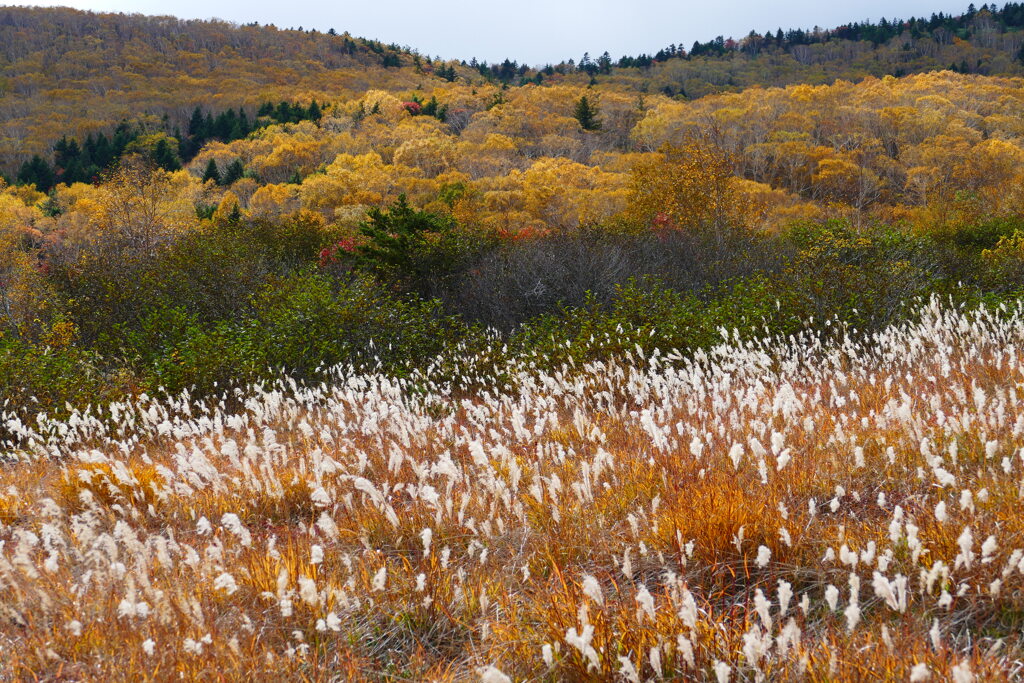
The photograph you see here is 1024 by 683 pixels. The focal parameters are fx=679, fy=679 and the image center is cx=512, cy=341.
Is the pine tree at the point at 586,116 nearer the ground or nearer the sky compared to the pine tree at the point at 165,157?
nearer the sky

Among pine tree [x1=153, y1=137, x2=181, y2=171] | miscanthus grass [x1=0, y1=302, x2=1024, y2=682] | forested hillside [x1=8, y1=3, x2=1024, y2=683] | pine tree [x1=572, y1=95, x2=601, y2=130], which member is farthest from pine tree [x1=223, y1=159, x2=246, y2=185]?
miscanthus grass [x1=0, y1=302, x2=1024, y2=682]

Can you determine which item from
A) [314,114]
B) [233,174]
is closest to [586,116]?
[233,174]

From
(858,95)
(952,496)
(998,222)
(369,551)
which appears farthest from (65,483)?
(858,95)

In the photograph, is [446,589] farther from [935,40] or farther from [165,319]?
[935,40]

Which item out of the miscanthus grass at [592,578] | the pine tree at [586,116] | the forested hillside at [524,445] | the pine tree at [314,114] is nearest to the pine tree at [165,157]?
the pine tree at [314,114]

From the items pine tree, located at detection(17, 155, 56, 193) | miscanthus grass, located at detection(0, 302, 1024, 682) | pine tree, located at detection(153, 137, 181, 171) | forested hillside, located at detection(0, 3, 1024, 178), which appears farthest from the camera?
forested hillside, located at detection(0, 3, 1024, 178)

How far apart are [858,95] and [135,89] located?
12628 cm

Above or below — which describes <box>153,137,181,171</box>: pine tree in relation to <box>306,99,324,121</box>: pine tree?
below

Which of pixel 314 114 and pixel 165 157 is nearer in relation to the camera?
pixel 165 157

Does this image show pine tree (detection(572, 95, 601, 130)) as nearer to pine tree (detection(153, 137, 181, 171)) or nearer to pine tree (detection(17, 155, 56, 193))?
pine tree (detection(153, 137, 181, 171))

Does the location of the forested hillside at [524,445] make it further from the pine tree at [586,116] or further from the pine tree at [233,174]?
the pine tree at [233,174]

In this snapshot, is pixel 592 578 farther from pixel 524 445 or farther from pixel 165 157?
pixel 165 157

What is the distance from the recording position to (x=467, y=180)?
5003 cm

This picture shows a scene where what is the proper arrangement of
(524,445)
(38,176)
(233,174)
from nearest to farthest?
(524,445) → (233,174) → (38,176)
